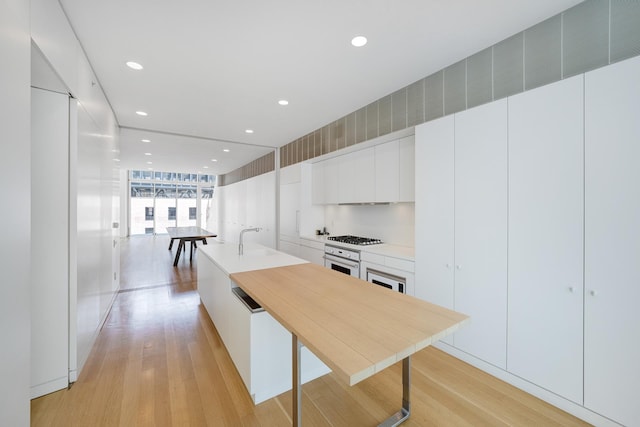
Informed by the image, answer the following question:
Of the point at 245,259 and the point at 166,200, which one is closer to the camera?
the point at 245,259

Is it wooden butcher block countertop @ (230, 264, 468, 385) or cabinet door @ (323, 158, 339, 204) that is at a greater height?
cabinet door @ (323, 158, 339, 204)

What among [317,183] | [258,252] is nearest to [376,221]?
[317,183]

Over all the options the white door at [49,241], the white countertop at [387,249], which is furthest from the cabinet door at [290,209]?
the white door at [49,241]

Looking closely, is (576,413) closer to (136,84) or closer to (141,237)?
(136,84)

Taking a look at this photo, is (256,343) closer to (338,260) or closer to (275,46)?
(338,260)

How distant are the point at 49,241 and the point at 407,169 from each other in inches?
127

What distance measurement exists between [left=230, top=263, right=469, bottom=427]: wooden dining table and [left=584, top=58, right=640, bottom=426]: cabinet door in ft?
3.37

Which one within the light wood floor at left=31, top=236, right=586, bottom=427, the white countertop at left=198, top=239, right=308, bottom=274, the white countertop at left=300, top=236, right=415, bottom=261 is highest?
the white countertop at left=300, top=236, right=415, bottom=261

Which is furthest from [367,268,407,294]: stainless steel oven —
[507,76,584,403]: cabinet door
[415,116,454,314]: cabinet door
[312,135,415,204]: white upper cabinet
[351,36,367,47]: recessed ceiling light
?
[351,36,367,47]: recessed ceiling light

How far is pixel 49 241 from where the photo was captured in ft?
5.88

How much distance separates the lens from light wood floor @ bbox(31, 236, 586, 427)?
5.23ft

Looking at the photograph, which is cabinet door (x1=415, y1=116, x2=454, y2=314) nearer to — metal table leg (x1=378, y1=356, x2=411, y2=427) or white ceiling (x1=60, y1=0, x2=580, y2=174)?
white ceiling (x1=60, y1=0, x2=580, y2=174)

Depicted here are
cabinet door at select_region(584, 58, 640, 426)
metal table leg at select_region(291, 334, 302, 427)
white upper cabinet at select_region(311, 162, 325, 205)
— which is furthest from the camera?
white upper cabinet at select_region(311, 162, 325, 205)

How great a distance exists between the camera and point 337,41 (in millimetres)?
2020
